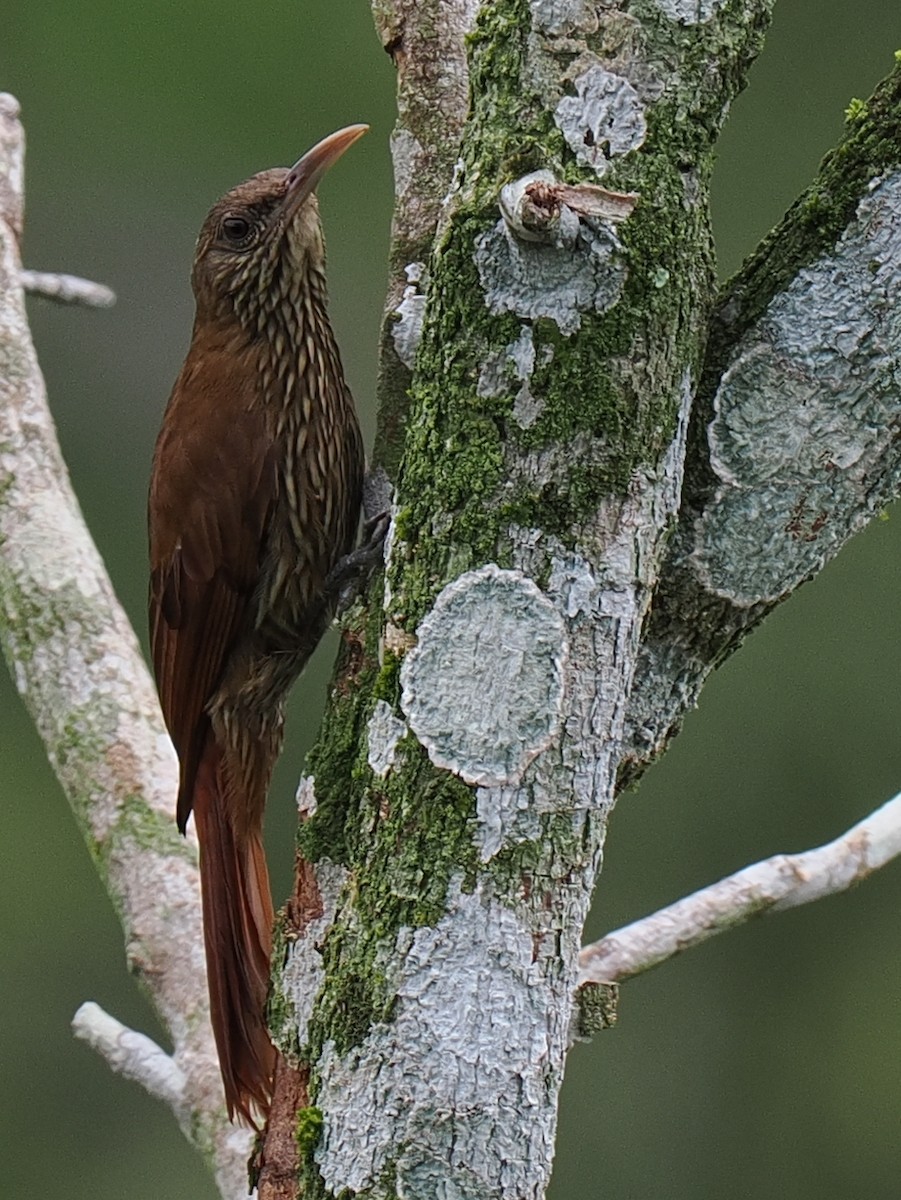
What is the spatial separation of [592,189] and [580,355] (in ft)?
0.52

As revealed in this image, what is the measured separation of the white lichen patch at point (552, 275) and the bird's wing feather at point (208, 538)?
1061mm

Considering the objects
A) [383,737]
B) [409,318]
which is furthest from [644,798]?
[383,737]

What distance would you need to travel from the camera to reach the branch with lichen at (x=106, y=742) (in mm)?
2760

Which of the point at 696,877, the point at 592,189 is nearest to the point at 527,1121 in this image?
the point at 592,189

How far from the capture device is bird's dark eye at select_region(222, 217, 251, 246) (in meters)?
2.95

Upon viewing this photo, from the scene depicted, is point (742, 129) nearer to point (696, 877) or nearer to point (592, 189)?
point (696, 877)

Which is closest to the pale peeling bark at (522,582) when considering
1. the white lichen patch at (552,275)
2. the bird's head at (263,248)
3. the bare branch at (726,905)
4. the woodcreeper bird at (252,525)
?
the white lichen patch at (552,275)

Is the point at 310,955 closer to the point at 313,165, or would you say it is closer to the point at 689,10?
the point at 689,10

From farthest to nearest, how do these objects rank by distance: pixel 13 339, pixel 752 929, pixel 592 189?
1. pixel 752 929
2. pixel 13 339
3. pixel 592 189

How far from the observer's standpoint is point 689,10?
175 centimetres

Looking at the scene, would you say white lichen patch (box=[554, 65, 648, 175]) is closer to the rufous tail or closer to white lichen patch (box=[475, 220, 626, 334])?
white lichen patch (box=[475, 220, 626, 334])

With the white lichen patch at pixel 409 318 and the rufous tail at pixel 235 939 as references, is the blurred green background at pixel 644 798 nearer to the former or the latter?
the rufous tail at pixel 235 939

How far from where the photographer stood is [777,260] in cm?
189

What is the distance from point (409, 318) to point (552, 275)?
1.91ft
